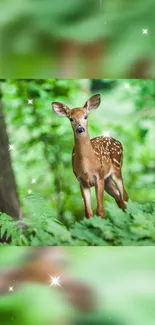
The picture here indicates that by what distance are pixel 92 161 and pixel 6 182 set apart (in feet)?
1.17

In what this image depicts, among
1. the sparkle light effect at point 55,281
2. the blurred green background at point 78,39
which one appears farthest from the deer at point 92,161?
the sparkle light effect at point 55,281

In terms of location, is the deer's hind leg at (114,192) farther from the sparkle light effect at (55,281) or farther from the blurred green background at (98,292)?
the sparkle light effect at (55,281)

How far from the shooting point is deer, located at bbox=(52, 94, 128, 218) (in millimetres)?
2164

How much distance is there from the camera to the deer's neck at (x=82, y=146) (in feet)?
7.17

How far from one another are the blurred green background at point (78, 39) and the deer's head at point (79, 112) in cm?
11

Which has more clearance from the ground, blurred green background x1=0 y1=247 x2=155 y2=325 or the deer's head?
the deer's head

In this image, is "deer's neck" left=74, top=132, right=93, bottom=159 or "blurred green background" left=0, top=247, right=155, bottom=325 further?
"deer's neck" left=74, top=132, right=93, bottom=159

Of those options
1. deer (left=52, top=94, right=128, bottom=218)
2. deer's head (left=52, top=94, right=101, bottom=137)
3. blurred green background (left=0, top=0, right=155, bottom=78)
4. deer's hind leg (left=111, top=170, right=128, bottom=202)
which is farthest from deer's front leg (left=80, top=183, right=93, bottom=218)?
blurred green background (left=0, top=0, right=155, bottom=78)

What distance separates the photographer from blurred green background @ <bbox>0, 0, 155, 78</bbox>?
2182 millimetres

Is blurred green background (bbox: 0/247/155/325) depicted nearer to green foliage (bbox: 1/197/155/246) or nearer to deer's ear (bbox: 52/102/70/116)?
green foliage (bbox: 1/197/155/246)

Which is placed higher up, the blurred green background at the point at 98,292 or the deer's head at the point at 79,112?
the deer's head at the point at 79,112

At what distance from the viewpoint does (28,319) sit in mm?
2088

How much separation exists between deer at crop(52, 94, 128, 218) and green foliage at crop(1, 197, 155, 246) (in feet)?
0.13

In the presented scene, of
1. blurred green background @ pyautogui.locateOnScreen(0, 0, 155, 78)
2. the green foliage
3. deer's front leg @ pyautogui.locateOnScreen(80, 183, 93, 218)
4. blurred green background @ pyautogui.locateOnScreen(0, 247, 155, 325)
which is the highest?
blurred green background @ pyautogui.locateOnScreen(0, 0, 155, 78)
